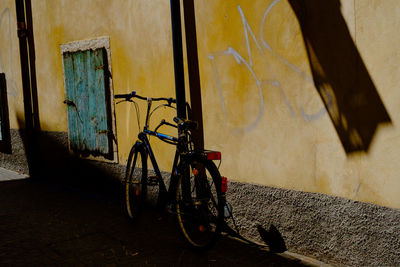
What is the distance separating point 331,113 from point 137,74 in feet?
9.32

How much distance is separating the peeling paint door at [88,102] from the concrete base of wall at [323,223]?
2.60 m

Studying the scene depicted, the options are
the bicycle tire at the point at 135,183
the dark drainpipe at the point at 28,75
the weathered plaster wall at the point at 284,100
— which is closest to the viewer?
the weathered plaster wall at the point at 284,100

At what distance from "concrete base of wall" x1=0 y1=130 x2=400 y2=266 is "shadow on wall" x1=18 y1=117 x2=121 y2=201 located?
2.46 meters

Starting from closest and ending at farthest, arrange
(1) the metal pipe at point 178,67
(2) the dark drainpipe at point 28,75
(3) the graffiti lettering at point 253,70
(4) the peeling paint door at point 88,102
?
(3) the graffiti lettering at point 253,70 → (1) the metal pipe at point 178,67 → (4) the peeling paint door at point 88,102 → (2) the dark drainpipe at point 28,75

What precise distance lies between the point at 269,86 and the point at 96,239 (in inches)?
90.2

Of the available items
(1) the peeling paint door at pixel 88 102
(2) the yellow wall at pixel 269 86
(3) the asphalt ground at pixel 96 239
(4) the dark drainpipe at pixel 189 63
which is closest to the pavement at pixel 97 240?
(3) the asphalt ground at pixel 96 239

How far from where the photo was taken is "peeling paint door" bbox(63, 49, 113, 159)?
6254 millimetres

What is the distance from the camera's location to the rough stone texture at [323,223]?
128 inches

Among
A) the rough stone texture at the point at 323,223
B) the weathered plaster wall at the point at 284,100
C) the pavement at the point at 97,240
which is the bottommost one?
the pavement at the point at 97,240

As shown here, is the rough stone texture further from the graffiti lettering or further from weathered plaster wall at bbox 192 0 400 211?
the graffiti lettering

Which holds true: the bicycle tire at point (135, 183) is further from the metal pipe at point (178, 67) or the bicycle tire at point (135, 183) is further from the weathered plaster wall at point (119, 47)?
the metal pipe at point (178, 67)

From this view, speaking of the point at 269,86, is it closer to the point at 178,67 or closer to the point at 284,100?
the point at 284,100

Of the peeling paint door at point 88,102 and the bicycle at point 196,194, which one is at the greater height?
the peeling paint door at point 88,102

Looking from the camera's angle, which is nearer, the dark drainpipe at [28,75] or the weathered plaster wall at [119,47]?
the weathered plaster wall at [119,47]
